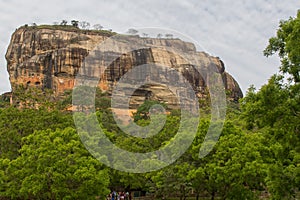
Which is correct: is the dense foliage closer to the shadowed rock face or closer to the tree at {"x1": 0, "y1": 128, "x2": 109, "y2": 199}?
the tree at {"x1": 0, "y1": 128, "x2": 109, "y2": 199}

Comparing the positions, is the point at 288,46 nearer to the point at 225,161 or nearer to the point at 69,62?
the point at 225,161

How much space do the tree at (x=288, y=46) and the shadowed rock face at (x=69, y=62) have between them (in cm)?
4522

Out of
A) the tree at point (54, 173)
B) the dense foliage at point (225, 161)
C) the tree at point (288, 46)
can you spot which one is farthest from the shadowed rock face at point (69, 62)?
the tree at point (288, 46)

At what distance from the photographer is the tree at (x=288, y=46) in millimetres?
10117

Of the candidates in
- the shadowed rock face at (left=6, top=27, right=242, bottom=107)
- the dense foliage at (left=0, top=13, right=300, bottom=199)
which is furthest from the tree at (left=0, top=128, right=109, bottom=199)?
the shadowed rock face at (left=6, top=27, right=242, bottom=107)

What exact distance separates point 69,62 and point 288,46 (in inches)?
2015

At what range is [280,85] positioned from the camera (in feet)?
36.5

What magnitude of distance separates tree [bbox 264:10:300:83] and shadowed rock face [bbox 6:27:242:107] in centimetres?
4522

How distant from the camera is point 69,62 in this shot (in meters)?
58.1

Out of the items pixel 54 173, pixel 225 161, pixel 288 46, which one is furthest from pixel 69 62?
pixel 288 46

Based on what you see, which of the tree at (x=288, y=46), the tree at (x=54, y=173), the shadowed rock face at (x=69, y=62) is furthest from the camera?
the shadowed rock face at (x=69, y=62)

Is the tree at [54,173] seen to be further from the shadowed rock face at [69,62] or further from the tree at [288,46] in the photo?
the shadowed rock face at [69,62]

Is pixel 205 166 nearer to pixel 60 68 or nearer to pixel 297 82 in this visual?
pixel 297 82

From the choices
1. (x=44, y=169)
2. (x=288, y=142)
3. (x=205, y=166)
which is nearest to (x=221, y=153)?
Answer: (x=205, y=166)
